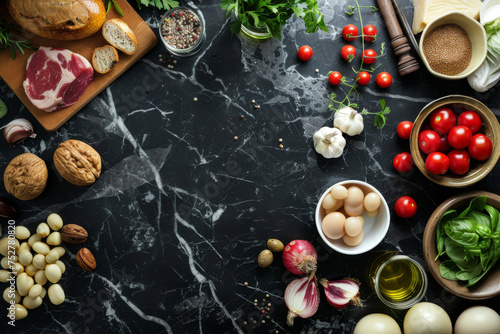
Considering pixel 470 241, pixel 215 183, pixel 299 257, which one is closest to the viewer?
pixel 470 241

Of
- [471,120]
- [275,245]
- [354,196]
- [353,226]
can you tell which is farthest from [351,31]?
[275,245]

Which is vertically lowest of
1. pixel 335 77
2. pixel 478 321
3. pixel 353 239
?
pixel 478 321

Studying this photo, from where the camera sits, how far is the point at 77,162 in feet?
4.92

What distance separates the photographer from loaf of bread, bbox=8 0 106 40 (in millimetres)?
1401

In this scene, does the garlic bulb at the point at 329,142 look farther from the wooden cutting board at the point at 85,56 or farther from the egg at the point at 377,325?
the wooden cutting board at the point at 85,56

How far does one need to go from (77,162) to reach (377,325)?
4.22 ft

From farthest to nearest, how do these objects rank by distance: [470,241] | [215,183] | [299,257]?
[215,183] → [299,257] → [470,241]

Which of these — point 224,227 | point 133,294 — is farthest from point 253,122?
point 133,294

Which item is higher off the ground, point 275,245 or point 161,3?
point 161,3

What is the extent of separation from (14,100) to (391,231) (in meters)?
1.62

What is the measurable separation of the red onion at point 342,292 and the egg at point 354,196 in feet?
1.07

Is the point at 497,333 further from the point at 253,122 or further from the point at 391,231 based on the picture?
the point at 253,122

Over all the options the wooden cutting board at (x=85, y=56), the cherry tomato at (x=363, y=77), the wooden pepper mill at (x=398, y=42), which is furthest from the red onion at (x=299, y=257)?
the wooden cutting board at (x=85, y=56)

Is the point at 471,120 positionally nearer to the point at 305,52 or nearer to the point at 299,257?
the point at 305,52
